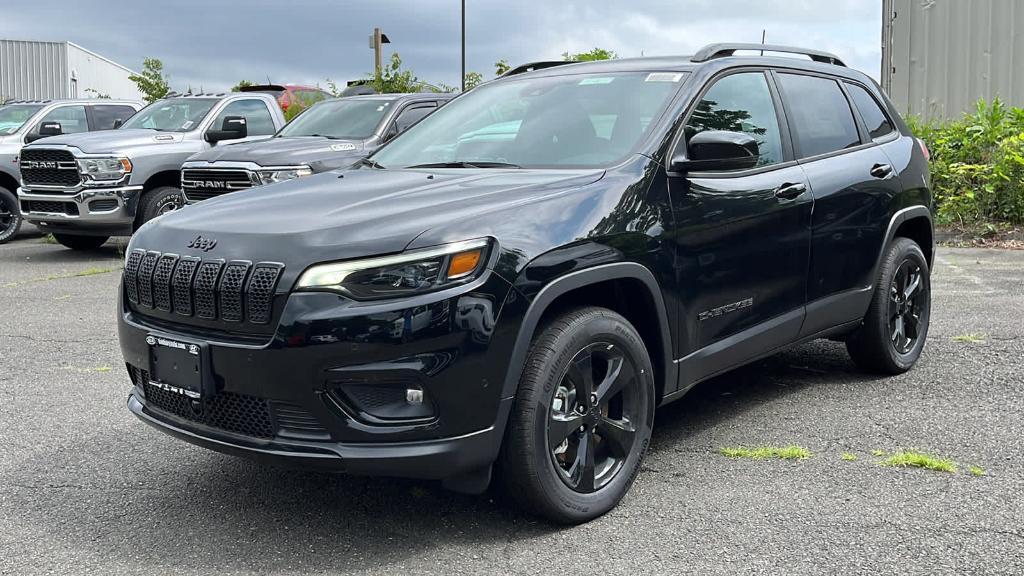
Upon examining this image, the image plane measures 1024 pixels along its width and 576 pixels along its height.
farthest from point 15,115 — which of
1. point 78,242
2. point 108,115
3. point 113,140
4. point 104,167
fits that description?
point 104,167

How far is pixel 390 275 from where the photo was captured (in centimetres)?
316

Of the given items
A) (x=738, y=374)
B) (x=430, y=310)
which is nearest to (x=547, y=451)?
(x=430, y=310)

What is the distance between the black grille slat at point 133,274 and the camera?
3701mm

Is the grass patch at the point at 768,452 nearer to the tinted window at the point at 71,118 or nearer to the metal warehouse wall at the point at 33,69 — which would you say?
the tinted window at the point at 71,118

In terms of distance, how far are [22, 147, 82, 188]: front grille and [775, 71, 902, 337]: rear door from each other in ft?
28.6

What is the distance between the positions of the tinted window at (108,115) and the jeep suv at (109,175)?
258 cm

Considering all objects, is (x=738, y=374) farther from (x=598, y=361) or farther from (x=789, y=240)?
(x=598, y=361)

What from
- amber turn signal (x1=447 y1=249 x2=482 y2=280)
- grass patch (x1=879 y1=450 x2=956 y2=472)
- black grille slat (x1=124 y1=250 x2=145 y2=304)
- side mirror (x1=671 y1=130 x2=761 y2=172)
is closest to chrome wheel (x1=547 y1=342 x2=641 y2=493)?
amber turn signal (x1=447 y1=249 x2=482 y2=280)

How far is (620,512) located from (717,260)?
109 cm

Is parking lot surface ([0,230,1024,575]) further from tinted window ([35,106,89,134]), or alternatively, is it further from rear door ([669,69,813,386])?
tinted window ([35,106,89,134])

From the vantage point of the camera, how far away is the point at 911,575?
→ 3162mm

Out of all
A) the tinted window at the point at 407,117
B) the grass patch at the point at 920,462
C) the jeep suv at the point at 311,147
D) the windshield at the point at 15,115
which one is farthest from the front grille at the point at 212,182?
the grass patch at the point at 920,462

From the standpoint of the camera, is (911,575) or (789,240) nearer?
(911,575)

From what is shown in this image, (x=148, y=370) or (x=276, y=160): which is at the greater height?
(x=276, y=160)
